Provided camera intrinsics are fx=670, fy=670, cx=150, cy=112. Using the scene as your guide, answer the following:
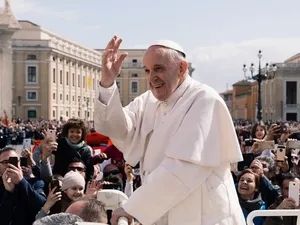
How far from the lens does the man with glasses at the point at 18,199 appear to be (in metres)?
5.01

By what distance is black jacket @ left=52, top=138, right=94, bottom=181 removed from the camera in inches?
286

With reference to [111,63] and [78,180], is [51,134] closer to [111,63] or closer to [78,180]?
[78,180]

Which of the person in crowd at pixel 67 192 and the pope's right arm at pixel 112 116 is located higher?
the pope's right arm at pixel 112 116

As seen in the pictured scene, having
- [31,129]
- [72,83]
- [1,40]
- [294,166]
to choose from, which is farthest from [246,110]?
[294,166]

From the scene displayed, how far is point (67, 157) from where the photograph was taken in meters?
7.31

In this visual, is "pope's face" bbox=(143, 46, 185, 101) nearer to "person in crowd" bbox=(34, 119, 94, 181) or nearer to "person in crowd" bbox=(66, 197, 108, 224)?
"person in crowd" bbox=(66, 197, 108, 224)

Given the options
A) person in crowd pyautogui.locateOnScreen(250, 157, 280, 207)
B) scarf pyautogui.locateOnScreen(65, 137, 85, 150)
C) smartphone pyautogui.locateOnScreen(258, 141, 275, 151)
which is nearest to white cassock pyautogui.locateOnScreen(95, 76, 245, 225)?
person in crowd pyautogui.locateOnScreen(250, 157, 280, 207)

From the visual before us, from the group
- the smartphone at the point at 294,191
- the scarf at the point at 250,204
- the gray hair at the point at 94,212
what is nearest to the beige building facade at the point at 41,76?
the scarf at the point at 250,204

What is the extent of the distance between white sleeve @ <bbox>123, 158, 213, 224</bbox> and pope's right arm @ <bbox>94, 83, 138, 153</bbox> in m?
0.42

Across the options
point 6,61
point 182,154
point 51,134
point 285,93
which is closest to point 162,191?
point 182,154

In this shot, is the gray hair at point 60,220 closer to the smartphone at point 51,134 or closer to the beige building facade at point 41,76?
the smartphone at point 51,134

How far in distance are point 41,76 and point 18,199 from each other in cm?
7679

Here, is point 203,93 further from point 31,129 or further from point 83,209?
point 31,129

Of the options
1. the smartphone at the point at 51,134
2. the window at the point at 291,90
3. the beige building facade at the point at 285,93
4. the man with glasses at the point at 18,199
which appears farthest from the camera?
the window at the point at 291,90
